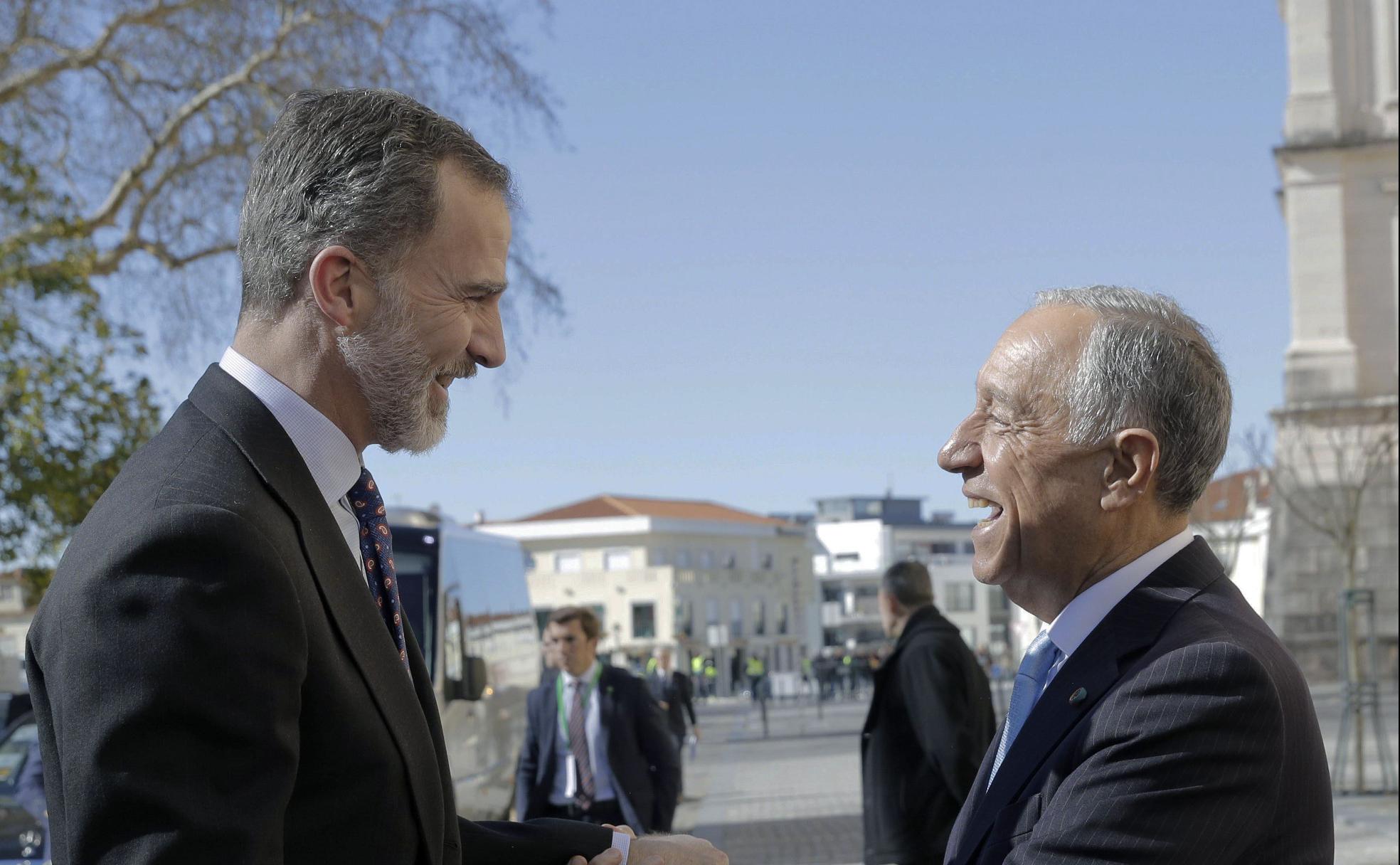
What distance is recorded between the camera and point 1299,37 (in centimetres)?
4019

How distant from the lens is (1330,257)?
40000 mm

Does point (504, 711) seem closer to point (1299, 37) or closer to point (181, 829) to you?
point (181, 829)

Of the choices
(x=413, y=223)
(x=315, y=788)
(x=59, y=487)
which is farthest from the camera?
(x=59, y=487)

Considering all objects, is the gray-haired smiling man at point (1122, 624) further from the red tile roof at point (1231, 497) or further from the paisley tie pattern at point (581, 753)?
the red tile roof at point (1231, 497)

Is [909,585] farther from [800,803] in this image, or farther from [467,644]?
[800,803]

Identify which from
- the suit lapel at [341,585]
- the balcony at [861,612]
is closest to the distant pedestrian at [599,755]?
the suit lapel at [341,585]

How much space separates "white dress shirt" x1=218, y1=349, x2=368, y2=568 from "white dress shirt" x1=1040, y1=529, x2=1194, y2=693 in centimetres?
113

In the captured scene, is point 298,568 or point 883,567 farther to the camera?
point 883,567

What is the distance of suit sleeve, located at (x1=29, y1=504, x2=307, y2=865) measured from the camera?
5.97ft

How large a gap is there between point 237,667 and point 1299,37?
42.3 metres

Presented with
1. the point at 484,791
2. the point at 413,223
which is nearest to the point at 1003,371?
the point at 413,223

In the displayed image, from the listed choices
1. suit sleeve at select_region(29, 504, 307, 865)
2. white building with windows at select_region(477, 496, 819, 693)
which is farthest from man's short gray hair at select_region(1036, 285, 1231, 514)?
white building with windows at select_region(477, 496, 819, 693)

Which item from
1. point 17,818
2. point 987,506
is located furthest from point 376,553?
point 17,818

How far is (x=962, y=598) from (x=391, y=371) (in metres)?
136
